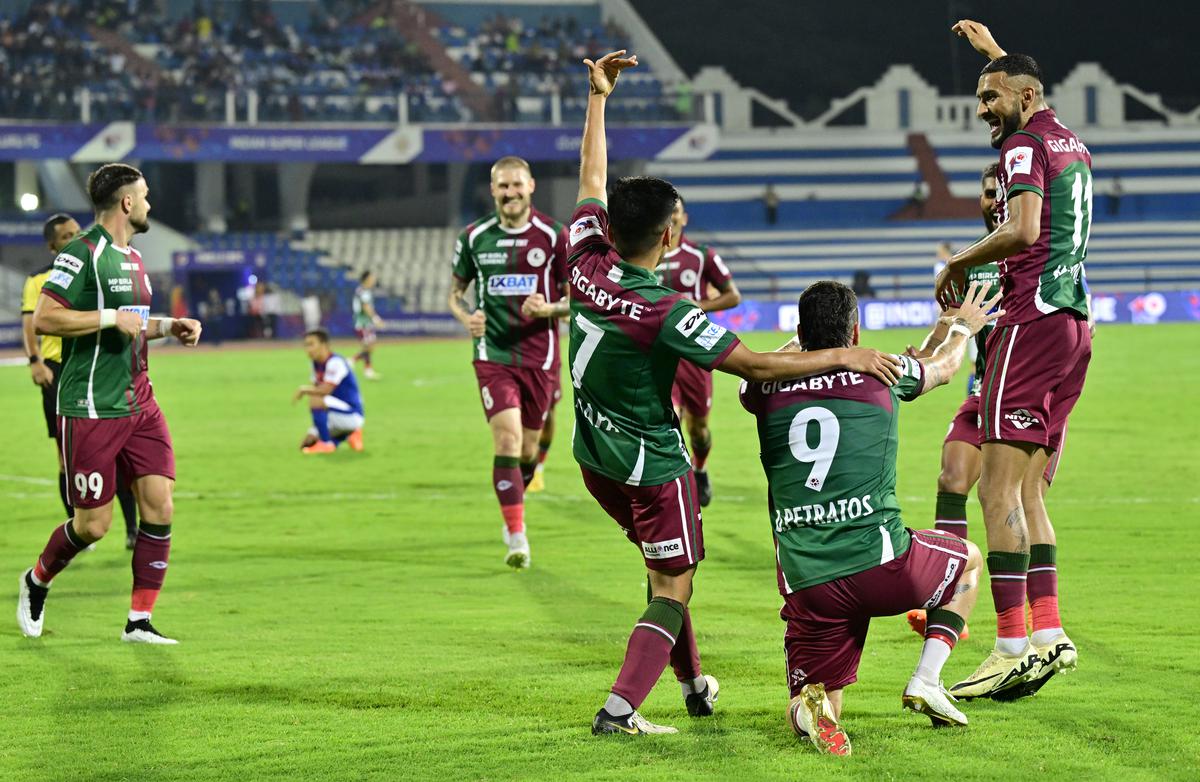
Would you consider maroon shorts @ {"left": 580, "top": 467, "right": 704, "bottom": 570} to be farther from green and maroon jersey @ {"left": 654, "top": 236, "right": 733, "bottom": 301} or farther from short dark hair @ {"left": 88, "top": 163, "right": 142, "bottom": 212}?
green and maroon jersey @ {"left": 654, "top": 236, "right": 733, "bottom": 301}

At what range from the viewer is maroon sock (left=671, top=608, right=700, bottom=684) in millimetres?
5551

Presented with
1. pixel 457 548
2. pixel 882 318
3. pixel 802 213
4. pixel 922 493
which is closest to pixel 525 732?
pixel 457 548

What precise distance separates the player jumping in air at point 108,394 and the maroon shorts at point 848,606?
342 centimetres

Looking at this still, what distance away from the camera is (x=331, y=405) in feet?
54.6

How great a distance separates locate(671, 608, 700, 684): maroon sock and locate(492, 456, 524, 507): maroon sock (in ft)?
12.9

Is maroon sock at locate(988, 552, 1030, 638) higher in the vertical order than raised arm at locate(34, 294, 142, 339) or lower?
lower

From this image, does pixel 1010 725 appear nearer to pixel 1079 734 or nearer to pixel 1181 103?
pixel 1079 734

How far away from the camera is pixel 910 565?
514cm

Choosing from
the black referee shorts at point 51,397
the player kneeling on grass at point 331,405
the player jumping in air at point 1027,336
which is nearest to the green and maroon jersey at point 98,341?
the black referee shorts at point 51,397

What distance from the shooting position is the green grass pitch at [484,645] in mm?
5074

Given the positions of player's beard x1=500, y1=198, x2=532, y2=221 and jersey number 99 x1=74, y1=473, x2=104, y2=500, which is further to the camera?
player's beard x1=500, y1=198, x2=532, y2=221

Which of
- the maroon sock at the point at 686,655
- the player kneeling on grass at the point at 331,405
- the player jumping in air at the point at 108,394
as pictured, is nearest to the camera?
the maroon sock at the point at 686,655

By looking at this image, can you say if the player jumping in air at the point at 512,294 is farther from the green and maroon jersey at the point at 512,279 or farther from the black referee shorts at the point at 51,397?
the black referee shorts at the point at 51,397

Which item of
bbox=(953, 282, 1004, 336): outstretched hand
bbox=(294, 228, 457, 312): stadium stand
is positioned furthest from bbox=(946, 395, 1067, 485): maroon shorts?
bbox=(294, 228, 457, 312): stadium stand
